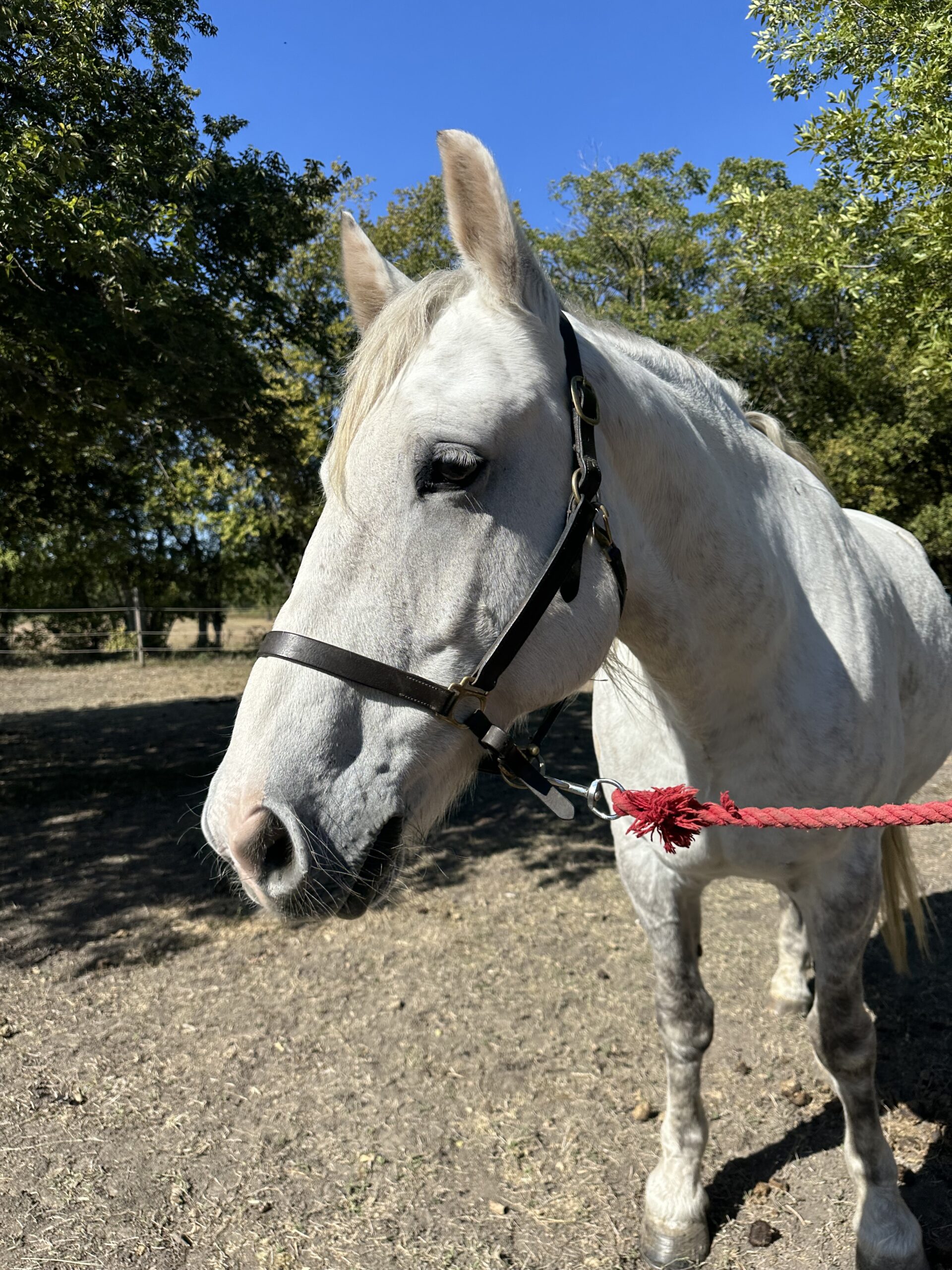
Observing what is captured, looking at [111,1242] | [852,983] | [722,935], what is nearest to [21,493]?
[111,1242]

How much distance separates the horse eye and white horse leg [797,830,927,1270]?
1.62m

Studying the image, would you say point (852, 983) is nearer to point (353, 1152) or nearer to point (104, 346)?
point (353, 1152)

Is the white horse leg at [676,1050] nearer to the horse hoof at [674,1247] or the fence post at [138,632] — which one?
the horse hoof at [674,1247]

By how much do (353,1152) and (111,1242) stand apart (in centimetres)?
80

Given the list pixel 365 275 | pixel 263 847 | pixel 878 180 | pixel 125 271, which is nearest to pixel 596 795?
pixel 263 847

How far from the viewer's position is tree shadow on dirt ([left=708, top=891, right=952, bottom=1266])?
2494 millimetres

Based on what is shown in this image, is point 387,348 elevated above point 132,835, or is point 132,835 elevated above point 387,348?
point 387,348

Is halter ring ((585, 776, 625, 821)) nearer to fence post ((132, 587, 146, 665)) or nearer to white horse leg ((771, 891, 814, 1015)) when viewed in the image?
white horse leg ((771, 891, 814, 1015))

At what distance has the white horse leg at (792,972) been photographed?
3578 millimetres

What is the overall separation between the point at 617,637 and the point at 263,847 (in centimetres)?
100

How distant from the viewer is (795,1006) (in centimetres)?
357

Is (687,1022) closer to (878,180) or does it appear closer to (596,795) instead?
(596,795)

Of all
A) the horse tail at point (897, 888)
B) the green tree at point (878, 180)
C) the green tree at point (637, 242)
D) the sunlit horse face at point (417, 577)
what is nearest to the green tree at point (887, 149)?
the green tree at point (878, 180)

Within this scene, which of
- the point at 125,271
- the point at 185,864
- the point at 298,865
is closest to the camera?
the point at 298,865
